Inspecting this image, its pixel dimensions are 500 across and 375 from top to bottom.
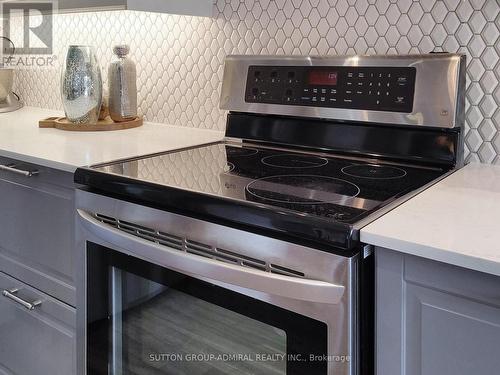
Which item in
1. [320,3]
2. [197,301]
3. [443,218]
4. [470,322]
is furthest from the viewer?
[320,3]

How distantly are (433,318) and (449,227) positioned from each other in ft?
0.47

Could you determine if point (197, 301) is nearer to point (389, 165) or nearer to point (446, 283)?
point (446, 283)

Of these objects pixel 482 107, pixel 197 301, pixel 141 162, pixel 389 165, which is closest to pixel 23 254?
pixel 141 162

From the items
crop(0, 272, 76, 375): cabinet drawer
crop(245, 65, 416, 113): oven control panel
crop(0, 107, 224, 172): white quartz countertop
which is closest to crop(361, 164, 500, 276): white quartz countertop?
crop(245, 65, 416, 113): oven control panel

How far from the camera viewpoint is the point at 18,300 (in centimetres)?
155

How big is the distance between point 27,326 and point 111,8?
0.96 m

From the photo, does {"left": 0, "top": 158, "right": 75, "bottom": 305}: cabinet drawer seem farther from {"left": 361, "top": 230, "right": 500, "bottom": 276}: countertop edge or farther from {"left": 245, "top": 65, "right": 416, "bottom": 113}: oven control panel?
{"left": 361, "top": 230, "right": 500, "bottom": 276}: countertop edge

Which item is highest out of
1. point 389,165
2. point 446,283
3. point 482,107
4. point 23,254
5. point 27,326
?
point 482,107

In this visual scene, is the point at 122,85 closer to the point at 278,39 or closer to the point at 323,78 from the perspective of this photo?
the point at 278,39

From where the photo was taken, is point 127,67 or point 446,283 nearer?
point 446,283

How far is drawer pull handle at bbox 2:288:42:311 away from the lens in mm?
1508

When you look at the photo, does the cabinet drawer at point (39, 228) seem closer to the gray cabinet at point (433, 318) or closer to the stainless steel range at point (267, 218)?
the stainless steel range at point (267, 218)

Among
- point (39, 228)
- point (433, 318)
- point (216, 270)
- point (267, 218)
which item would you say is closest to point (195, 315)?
point (216, 270)

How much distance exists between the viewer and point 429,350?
32.8 inches
